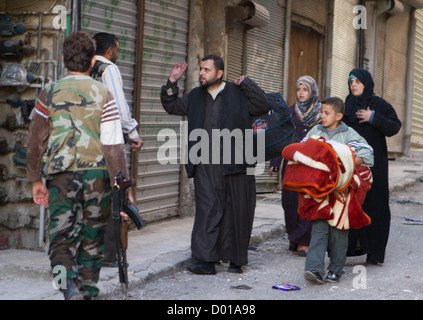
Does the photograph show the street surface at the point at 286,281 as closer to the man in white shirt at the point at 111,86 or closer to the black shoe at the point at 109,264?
the black shoe at the point at 109,264

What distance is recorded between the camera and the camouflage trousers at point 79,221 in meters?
4.38

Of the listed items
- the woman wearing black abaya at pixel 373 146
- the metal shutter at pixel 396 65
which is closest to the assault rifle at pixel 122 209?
the woman wearing black abaya at pixel 373 146

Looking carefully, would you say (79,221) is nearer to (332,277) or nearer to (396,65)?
(332,277)

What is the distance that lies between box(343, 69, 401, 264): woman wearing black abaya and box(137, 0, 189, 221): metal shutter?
247cm

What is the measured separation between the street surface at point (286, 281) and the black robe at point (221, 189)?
258 millimetres

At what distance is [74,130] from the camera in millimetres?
4367

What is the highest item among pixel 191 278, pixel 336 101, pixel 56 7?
pixel 56 7

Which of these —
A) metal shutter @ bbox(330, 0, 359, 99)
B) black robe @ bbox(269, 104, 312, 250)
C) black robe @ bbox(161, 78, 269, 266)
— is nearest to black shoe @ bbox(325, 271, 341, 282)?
black robe @ bbox(161, 78, 269, 266)
